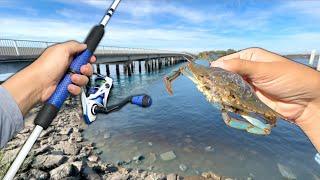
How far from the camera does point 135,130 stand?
48.8 ft

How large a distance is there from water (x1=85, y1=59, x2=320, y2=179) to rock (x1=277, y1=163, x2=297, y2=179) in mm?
186

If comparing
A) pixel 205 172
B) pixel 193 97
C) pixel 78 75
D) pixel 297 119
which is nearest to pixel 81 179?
pixel 205 172

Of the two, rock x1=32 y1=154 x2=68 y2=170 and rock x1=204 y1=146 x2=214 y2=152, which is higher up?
rock x1=32 y1=154 x2=68 y2=170

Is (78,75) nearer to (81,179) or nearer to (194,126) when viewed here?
(81,179)

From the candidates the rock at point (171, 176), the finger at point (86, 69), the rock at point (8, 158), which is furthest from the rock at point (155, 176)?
the finger at point (86, 69)

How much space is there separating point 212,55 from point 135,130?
11532mm

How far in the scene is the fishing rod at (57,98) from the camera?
2.43 m

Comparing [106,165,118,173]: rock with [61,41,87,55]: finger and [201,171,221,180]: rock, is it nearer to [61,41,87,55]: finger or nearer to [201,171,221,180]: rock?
[201,171,221,180]: rock

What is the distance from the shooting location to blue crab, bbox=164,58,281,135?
10.4 feet

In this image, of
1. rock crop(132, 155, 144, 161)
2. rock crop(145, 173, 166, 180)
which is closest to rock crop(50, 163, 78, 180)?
rock crop(145, 173, 166, 180)

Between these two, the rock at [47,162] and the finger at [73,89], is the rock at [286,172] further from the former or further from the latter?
the finger at [73,89]

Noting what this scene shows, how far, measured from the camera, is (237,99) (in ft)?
10.6

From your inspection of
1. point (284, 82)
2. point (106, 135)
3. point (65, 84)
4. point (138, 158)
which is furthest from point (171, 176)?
point (65, 84)

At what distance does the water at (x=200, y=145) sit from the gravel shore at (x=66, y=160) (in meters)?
0.70
